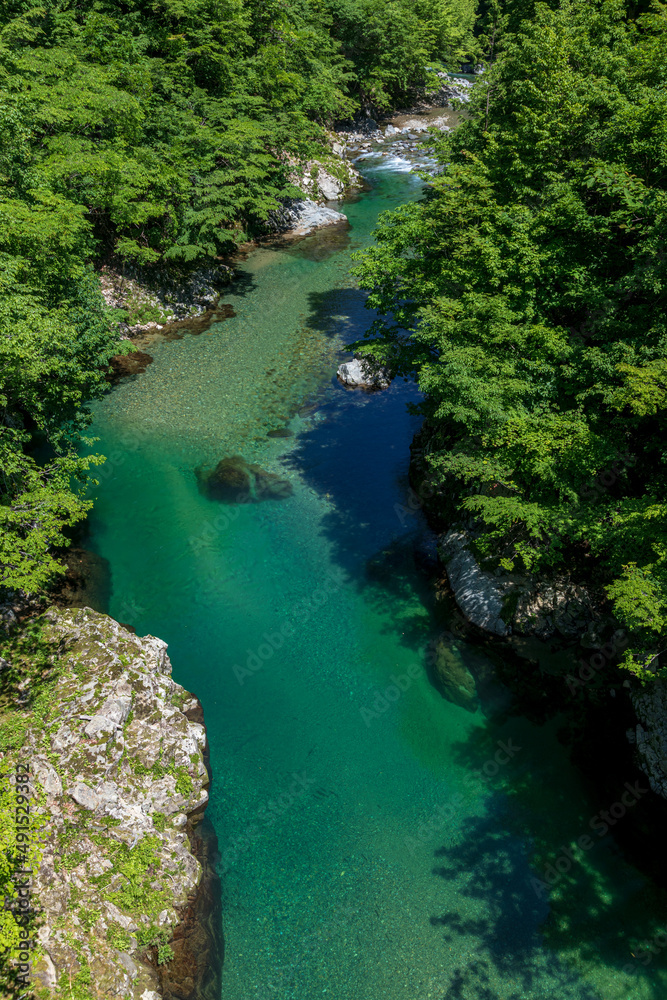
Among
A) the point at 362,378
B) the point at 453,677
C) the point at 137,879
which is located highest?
the point at 362,378

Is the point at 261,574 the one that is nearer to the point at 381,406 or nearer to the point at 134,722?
the point at 134,722

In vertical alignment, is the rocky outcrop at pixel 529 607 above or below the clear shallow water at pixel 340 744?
above

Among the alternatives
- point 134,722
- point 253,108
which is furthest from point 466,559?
point 253,108

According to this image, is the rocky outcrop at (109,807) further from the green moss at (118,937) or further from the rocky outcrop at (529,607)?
the rocky outcrop at (529,607)

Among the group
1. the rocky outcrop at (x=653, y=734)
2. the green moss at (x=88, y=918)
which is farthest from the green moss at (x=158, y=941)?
the rocky outcrop at (x=653, y=734)

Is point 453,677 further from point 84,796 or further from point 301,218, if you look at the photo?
point 301,218

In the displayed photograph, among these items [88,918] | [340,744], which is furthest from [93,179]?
[88,918]

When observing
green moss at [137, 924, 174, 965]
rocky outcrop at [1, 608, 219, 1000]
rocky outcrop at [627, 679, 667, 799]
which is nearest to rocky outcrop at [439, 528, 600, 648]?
rocky outcrop at [627, 679, 667, 799]
